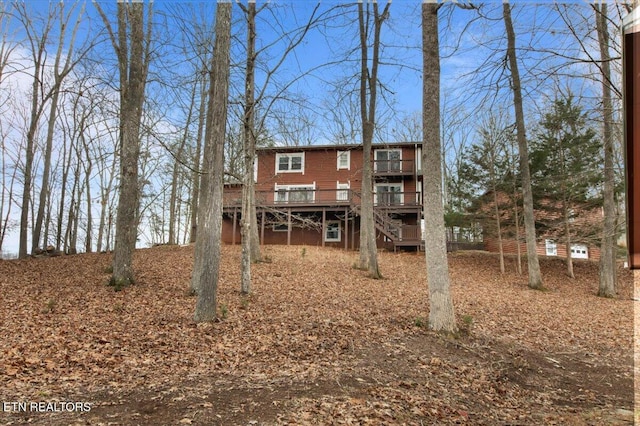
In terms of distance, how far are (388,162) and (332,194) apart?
4099 mm

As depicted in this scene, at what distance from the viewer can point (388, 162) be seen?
22781 mm

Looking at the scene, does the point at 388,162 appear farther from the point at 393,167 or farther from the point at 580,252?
the point at 580,252

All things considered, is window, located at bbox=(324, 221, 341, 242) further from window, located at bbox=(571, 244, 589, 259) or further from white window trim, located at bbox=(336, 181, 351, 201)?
window, located at bbox=(571, 244, 589, 259)

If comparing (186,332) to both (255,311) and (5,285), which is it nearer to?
(255,311)

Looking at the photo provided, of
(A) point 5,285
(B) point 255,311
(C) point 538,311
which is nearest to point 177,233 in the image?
(A) point 5,285

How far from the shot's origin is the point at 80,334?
5.54 metres

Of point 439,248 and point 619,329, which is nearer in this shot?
point 439,248

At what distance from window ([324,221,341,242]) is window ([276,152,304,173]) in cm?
399

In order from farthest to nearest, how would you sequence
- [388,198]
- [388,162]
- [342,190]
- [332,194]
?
1. [388,162]
2. [332,194]
3. [388,198]
4. [342,190]

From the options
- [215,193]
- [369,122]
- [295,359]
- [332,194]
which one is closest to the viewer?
[295,359]

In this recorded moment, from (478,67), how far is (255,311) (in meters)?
6.72

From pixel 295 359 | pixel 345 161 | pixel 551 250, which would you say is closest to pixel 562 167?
pixel 551 250

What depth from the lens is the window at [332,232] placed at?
904 inches

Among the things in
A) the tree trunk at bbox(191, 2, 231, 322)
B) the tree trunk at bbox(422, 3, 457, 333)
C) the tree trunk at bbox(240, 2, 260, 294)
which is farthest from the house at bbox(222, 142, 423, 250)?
the tree trunk at bbox(422, 3, 457, 333)
